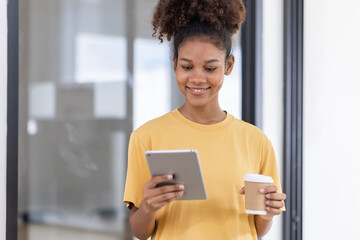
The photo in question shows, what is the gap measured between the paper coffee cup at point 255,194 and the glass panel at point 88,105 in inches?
58.8

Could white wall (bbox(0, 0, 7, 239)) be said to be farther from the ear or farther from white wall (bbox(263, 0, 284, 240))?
white wall (bbox(263, 0, 284, 240))

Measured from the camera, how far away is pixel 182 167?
112 centimetres

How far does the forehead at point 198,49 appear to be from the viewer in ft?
4.19

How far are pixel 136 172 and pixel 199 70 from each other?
0.33m

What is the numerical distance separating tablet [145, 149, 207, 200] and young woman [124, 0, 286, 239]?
119 mm

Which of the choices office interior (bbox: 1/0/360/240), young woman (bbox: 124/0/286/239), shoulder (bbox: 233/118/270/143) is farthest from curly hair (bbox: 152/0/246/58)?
office interior (bbox: 1/0/360/240)

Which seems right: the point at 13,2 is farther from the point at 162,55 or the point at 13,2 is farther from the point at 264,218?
the point at 162,55

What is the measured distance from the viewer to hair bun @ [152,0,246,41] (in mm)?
1321

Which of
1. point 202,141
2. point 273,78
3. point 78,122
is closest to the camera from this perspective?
point 202,141

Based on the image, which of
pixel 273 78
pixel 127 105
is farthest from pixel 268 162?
pixel 127 105
